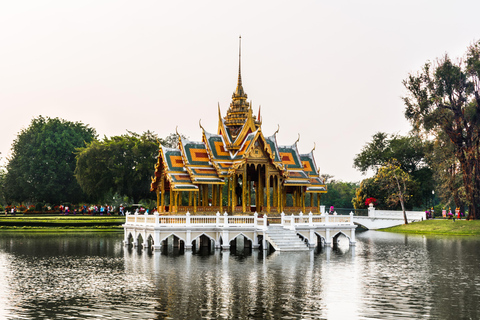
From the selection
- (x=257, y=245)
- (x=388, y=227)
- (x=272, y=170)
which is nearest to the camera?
(x=257, y=245)

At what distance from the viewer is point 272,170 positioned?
125 feet

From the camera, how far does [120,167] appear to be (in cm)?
6662

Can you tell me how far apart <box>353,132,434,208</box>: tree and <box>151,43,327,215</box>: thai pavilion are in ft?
111

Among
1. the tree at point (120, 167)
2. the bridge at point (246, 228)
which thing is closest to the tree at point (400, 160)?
the tree at point (120, 167)

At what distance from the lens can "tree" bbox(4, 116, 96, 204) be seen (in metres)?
79.6

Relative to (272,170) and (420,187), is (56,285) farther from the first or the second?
(420,187)

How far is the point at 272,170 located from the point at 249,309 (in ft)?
70.9

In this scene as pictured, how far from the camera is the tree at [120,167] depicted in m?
66.5

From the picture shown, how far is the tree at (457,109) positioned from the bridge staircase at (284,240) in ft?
90.3

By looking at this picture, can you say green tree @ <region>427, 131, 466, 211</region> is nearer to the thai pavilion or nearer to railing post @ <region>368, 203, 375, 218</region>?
railing post @ <region>368, 203, 375, 218</region>

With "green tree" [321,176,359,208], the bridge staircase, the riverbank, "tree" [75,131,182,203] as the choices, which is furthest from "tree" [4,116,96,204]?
the bridge staircase

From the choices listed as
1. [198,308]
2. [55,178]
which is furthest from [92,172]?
[198,308]

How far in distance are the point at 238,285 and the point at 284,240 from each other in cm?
1326

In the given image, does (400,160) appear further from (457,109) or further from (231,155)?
(231,155)
